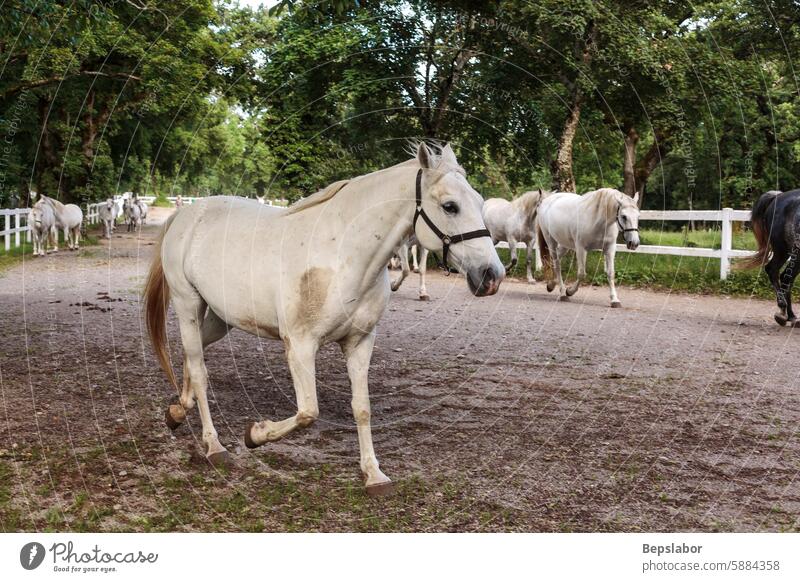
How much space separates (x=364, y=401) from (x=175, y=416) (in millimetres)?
1856

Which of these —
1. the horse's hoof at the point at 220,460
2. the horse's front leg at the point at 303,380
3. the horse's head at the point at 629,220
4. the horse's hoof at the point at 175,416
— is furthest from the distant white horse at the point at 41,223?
the horse's front leg at the point at 303,380

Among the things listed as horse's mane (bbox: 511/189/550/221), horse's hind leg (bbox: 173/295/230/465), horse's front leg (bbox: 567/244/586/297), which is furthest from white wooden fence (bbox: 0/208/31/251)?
horse's hind leg (bbox: 173/295/230/465)

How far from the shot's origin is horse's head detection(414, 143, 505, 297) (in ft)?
12.4

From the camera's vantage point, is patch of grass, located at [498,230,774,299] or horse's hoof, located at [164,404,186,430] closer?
horse's hoof, located at [164,404,186,430]

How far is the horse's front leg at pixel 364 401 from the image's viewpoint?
4332 millimetres

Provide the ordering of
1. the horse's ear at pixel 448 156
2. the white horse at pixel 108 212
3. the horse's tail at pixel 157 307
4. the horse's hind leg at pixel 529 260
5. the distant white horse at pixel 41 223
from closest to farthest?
the horse's ear at pixel 448 156 → the horse's tail at pixel 157 307 → the horse's hind leg at pixel 529 260 → the distant white horse at pixel 41 223 → the white horse at pixel 108 212

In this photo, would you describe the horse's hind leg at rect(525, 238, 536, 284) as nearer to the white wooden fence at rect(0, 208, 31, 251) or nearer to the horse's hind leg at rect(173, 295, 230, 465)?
the horse's hind leg at rect(173, 295, 230, 465)

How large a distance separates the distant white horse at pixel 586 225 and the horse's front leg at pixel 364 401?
31.7 feet

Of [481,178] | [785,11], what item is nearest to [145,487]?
[481,178]

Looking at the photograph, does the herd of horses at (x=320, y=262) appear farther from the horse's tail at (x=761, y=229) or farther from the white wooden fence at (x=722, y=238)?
the white wooden fence at (x=722, y=238)

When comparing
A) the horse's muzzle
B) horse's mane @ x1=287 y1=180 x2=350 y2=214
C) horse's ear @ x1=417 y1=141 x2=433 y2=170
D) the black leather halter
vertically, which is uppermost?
horse's ear @ x1=417 y1=141 x2=433 y2=170

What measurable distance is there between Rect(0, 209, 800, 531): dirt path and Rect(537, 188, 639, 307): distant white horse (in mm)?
2566

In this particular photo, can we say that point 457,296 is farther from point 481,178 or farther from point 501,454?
point 501,454

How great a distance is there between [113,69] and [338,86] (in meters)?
15.6
